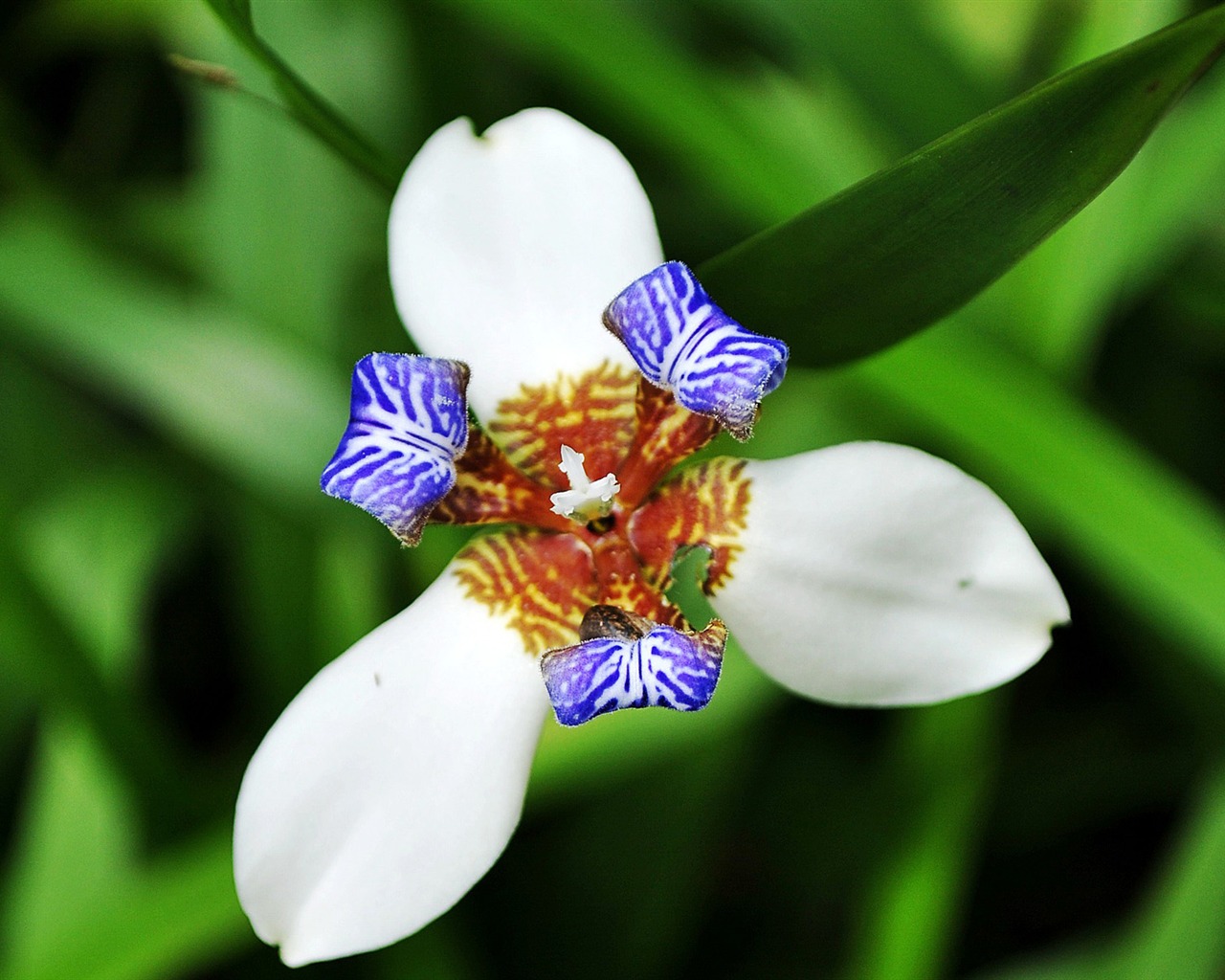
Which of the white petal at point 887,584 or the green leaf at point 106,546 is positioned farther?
the green leaf at point 106,546

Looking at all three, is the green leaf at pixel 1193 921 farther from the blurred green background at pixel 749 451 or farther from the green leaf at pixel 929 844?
the green leaf at pixel 929 844

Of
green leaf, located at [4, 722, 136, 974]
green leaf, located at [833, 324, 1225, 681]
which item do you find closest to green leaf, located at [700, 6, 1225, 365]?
green leaf, located at [833, 324, 1225, 681]

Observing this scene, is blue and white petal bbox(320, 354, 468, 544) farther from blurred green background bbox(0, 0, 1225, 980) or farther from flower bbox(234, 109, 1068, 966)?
blurred green background bbox(0, 0, 1225, 980)

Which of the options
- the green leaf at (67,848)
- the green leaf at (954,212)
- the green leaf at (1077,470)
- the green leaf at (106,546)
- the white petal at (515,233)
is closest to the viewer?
the green leaf at (954,212)

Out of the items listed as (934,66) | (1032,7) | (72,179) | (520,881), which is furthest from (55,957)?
(1032,7)

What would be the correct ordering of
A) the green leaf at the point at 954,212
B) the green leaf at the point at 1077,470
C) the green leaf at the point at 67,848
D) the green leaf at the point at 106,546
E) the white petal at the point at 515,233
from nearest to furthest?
the green leaf at the point at 954,212
the white petal at the point at 515,233
the green leaf at the point at 1077,470
the green leaf at the point at 67,848
the green leaf at the point at 106,546

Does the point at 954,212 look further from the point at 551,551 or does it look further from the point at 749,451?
the point at 749,451

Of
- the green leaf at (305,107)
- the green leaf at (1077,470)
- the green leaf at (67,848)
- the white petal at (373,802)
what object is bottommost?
the green leaf at (67,848)

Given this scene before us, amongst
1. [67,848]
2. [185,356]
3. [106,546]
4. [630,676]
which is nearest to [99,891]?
[67,848]

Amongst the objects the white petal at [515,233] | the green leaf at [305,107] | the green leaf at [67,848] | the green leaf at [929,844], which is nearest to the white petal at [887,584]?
the white petal at [515,233]

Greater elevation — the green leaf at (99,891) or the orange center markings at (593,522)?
the orange center markings at (593,522)
